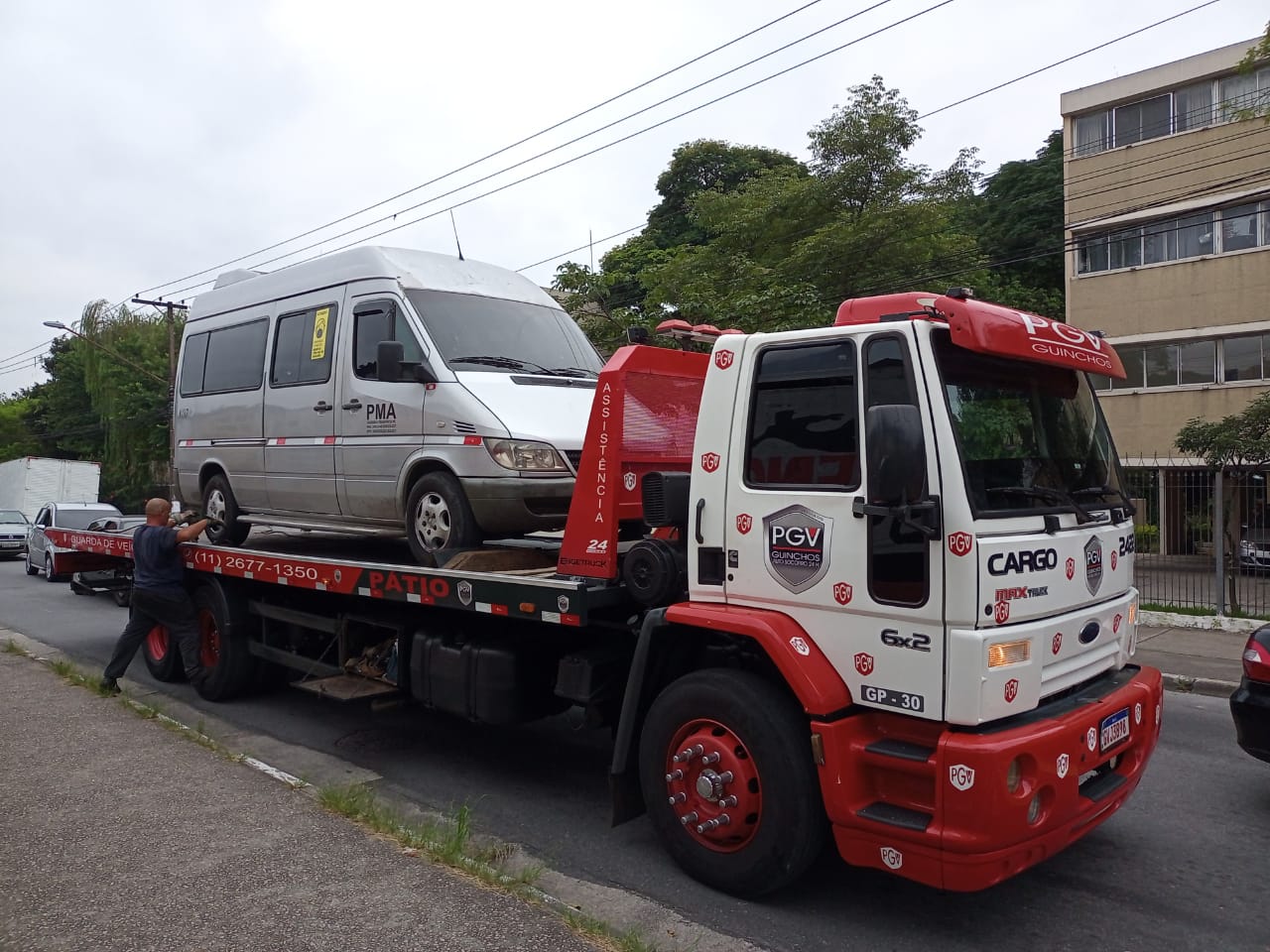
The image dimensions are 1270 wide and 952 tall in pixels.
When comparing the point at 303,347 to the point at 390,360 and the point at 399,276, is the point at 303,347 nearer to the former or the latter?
the point at 399,276

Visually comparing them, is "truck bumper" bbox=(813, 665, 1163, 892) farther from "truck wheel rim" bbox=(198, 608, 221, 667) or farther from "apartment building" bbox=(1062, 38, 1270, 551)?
"apartment building" bbox=(1062, 38, 1270, 551)

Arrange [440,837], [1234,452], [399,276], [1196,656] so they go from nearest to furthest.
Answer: [440,837], [399,276], [1196,656], [1234,452]

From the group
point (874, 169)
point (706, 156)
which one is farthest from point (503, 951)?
point (706, 156)

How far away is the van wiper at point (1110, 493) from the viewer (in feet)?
14.0

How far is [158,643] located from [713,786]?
6.76m

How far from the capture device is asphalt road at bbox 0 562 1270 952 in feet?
12.9

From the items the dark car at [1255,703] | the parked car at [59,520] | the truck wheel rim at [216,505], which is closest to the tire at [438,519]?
the truck wheel rim at [216,505]

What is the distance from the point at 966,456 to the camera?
3.76 m

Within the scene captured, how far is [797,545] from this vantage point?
13.3 ft

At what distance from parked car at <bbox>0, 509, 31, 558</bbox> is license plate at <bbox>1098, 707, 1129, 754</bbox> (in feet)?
92.6

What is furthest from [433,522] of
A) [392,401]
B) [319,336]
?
[319,336]

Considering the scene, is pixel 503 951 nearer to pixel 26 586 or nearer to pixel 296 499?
pixel 296 499

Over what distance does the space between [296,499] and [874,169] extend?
56.2 ft

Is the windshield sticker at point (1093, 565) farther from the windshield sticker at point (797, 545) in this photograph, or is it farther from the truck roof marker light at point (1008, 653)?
the windshield sticker at point (797, 545)
